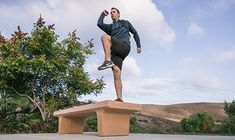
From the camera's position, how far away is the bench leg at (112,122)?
4789 millimetres

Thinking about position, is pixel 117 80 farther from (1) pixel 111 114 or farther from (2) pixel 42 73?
(2) pixel 42 73

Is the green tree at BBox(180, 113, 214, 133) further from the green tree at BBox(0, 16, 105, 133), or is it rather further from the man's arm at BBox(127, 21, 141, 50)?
the man's arm at BBox(127, 21, 141, 50)

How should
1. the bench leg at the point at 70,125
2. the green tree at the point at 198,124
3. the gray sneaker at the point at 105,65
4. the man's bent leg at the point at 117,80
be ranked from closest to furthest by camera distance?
1. the gray sneaker at the point at 105,65
2. the man's bent leg at the point at 117,80
3. the bench leg at the point at 70,125
4. the green tree at the point at 198,124

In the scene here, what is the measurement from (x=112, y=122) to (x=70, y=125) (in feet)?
5.78

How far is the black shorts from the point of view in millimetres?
5020

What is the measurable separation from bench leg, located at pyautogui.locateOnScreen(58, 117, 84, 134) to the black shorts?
1881 mm

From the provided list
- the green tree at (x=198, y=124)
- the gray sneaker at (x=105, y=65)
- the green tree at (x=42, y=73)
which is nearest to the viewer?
the gray sneaker at (x=105, y=65)

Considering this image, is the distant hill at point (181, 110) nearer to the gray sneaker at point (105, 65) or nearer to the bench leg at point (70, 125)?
the bench leg at point (70, 125)

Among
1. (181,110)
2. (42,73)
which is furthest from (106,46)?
(181,110)

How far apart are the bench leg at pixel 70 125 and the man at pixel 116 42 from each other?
5.88 ft

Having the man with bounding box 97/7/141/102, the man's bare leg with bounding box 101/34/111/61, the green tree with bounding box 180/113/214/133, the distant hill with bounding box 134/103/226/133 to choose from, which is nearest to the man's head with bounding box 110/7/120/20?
the man with bounding box 97/7/141/102

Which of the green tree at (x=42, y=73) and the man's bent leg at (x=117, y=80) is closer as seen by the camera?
the man's bent leg at (x=117, y=80)

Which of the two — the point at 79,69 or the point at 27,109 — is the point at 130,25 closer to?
the point at 79,69

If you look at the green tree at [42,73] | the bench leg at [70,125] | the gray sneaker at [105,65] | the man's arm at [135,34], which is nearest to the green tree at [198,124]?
the green tree at [42,73]
